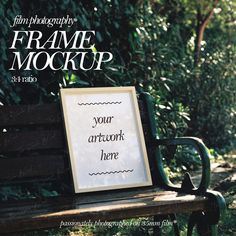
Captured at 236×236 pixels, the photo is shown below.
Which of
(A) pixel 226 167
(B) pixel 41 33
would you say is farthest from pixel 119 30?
(A) pixel 226 167

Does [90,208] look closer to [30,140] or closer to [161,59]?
[30,140]

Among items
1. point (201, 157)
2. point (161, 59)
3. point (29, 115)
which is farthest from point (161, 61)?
point (201, 157)

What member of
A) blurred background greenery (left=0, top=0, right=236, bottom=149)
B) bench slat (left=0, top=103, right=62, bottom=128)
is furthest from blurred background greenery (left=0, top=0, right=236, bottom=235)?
bench slat (left=0, top=103, right=62, bottom=128)

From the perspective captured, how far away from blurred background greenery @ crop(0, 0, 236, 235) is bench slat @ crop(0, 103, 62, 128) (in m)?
0.79

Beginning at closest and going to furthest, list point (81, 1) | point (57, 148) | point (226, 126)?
1. point (57, 148)
2. point (81, 1)
3. point (226, 126)

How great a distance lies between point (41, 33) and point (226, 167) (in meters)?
3.25

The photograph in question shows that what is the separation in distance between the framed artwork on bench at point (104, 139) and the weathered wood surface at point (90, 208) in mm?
217

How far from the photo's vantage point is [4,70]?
3.79 m

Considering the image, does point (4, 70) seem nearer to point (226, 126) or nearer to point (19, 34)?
point (19, 34)

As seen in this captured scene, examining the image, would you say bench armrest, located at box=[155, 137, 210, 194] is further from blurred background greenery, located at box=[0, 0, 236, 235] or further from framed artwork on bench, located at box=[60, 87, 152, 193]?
blurred background greenery, located at box=[0, 0, 236, 235]

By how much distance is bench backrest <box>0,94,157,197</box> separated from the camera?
297 cm

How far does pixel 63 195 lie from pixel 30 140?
1.20 ft

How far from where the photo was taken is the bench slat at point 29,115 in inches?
118

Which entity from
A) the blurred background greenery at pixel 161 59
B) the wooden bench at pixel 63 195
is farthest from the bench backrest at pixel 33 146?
the blurred background greenery at pixel 161 59
